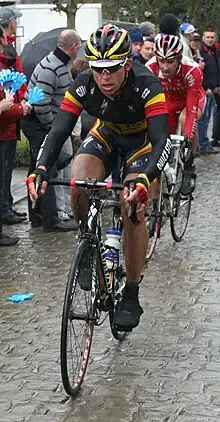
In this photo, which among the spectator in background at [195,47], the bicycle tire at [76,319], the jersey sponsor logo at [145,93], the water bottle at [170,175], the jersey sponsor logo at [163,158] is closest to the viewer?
the bicycle tire at [76,319]

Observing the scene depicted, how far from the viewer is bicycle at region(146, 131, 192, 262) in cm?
891

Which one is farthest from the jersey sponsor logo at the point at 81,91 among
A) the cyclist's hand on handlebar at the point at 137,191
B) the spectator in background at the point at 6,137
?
the spectator in background at the point at 6,137

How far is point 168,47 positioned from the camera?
356 inches

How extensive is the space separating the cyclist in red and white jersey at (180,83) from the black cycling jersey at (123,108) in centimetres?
321

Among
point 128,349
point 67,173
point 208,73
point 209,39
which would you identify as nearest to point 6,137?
point 67,173

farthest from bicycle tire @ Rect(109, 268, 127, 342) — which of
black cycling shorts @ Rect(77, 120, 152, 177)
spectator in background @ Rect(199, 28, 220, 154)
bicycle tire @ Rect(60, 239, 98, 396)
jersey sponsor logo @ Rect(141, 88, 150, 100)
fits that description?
spectator in background @ Rect(199, 28, 220, 154)

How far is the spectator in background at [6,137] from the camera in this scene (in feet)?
30.6

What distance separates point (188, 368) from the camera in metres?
5.80

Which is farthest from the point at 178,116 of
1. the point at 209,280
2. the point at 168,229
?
the point at 209,280

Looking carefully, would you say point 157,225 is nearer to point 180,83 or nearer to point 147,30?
point 180,83

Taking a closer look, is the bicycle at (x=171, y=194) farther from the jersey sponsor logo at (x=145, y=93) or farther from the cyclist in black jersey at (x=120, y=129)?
the jersey sponsor logo at (x=145, y=93)

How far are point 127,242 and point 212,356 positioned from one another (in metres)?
0.96

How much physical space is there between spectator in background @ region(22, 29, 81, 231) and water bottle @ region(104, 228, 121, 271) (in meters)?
4.06

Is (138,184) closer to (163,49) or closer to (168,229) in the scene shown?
(163,49)
